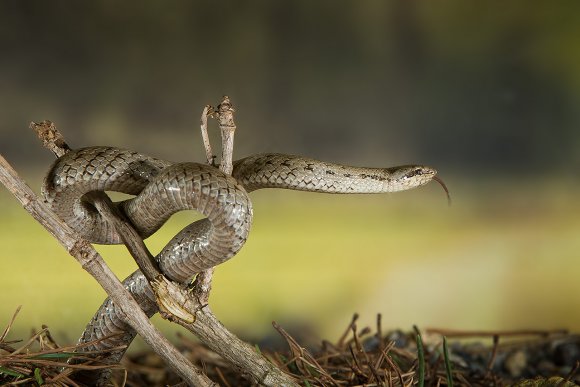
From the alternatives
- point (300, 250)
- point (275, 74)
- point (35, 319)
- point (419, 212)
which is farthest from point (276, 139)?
point (35, 319)

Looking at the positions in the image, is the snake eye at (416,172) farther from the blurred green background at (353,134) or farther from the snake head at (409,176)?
the blurred green background at (353,134)

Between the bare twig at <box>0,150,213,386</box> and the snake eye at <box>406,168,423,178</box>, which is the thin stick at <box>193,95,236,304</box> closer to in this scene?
the bare twig at <box>0,150,213,386</box>

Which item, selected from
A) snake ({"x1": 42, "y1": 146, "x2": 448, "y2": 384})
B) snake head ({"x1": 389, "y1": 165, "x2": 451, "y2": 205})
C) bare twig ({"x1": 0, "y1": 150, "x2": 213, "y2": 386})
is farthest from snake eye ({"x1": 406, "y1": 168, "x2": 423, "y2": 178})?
bare twig ({"x1": 0, "y1": 150, "x2": 213, "y2": 386})

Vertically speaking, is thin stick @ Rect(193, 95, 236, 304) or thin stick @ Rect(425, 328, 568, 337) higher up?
thin stick @ Rect(193, 95, 236, 304)

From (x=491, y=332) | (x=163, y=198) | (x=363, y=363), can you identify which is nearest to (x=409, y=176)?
(x=363, y=363)

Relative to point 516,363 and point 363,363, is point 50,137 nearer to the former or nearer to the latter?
point 363,363

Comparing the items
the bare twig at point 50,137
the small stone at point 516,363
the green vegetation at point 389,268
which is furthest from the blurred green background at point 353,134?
the bare twig at point 50,137
